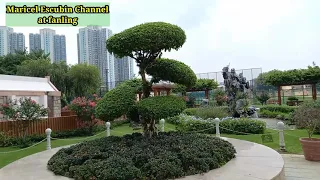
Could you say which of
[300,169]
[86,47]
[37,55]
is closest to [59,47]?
[37,55]

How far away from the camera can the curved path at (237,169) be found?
4.22 meters

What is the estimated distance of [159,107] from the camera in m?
5.48

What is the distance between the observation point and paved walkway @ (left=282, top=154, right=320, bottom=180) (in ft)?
16.3

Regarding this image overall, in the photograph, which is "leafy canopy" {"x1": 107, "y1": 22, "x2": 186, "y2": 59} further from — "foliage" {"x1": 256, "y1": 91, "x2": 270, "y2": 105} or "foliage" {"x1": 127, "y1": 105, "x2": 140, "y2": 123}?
"foliage" {"x1": 256, "y1": 91, "x2": 270, "y2": 105}

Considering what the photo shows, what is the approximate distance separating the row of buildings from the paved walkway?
22179 millimetres

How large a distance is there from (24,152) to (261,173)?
24.6ft

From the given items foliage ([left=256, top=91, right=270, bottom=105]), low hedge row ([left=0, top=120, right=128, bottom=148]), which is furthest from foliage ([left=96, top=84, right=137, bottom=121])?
foliage ([left=256, top=91, right=270, bottom=105])

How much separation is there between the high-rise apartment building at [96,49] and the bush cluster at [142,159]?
23.3 meters

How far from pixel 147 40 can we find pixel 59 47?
34.7 meters

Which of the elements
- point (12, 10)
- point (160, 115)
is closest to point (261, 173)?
point (160, 115)

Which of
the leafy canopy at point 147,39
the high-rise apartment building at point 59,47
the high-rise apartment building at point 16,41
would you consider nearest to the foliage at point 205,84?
the leafy canopy at point 147,39

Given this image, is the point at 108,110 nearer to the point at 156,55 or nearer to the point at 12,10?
the point at 156,55

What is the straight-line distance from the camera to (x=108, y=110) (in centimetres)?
555

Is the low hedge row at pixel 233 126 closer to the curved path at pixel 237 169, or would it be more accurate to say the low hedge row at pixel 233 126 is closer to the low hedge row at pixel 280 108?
the curved path at pixel 237 169
